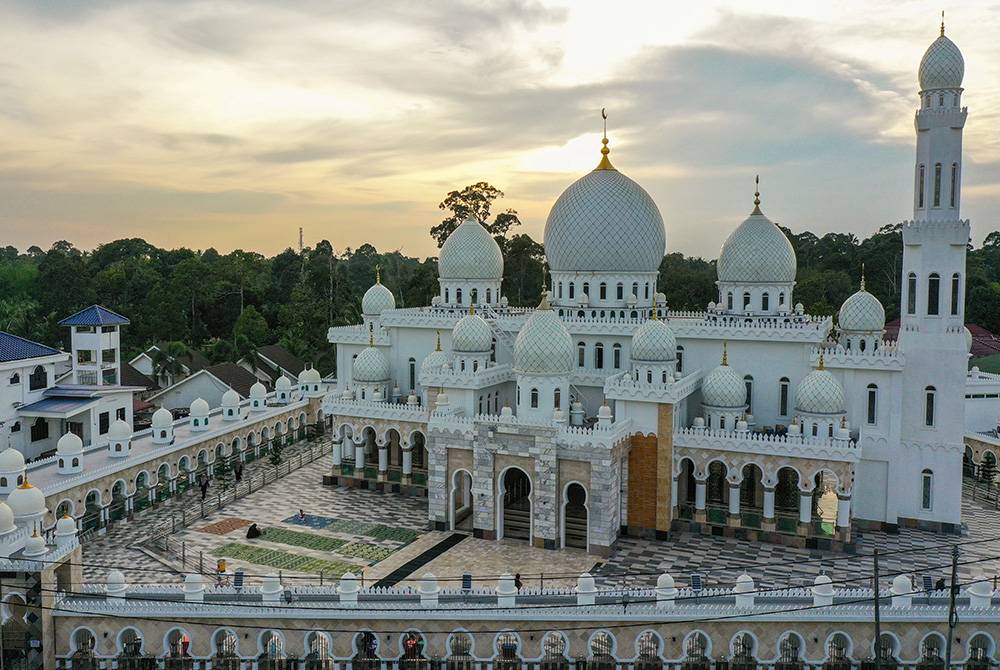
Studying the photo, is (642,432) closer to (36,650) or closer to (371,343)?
(371,343)

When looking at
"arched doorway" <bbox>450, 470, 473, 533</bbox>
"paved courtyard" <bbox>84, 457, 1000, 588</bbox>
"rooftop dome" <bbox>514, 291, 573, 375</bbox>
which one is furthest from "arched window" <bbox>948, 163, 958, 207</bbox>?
"arched doorway" <bbox>450, 470, 473, 533</bbox>

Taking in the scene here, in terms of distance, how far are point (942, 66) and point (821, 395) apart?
11.8m

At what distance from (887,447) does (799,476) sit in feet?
12.8

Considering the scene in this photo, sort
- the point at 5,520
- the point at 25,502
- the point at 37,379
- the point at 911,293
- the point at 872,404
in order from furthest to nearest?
the point at 37,379 < the point at 872,404 < the point at 911,293 < the point at 25,502 < the point at 5,520

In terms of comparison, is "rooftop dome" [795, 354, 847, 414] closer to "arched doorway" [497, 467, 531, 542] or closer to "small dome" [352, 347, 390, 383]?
"arched doorway" [497, 467, 531, 542]

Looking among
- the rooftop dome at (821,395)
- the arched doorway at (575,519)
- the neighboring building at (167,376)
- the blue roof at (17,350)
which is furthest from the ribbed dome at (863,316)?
the neighboring building at (167,376)

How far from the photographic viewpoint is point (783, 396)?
98.1 ft

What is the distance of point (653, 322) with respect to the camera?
2805cm

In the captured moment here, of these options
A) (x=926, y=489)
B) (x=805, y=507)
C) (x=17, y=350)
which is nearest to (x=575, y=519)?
(x=805, y=507)

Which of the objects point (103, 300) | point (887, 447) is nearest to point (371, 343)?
point (887, 447)

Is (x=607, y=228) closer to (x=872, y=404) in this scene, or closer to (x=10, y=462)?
(x=872, y=404)

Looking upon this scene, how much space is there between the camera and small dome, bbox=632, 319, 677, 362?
90.4 ft

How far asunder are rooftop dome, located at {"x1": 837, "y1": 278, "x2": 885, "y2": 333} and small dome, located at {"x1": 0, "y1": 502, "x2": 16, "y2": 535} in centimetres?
2694

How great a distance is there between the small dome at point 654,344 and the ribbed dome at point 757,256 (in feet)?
18.2
